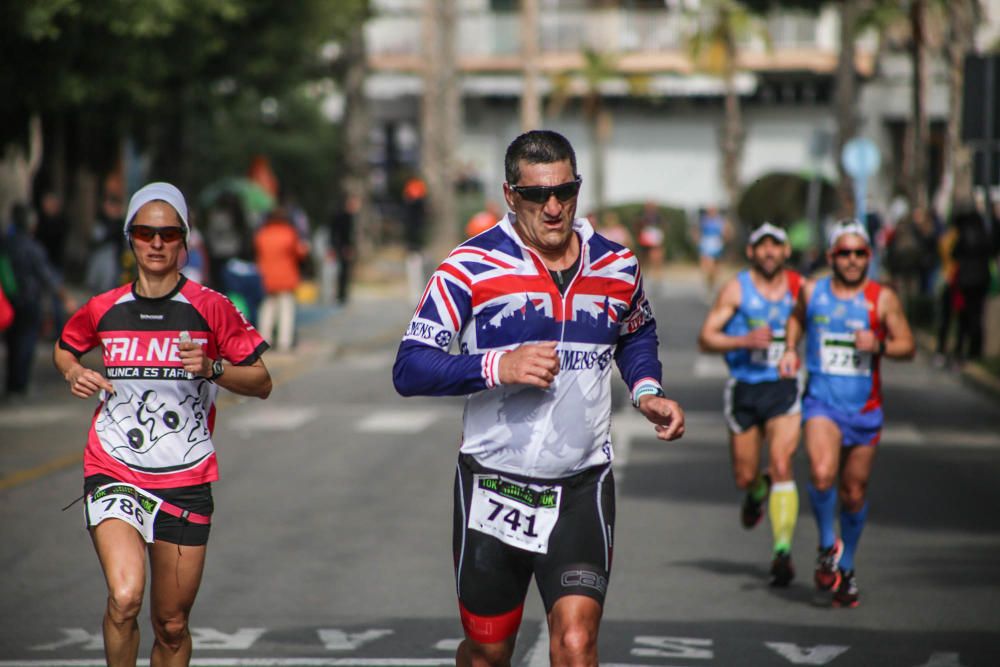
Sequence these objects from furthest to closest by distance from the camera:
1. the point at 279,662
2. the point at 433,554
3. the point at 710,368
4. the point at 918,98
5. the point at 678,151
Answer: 1. the point at 678,151
2. the point at 918,98
3. the point at 710,368
4. the point at 433,554
5. the point at 279,662

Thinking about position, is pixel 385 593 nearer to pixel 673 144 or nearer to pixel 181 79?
pixel 181 79

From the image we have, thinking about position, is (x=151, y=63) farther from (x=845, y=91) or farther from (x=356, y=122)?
(x=845, y=91)

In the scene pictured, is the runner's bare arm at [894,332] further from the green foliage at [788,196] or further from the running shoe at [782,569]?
the green foliage at [788,196]

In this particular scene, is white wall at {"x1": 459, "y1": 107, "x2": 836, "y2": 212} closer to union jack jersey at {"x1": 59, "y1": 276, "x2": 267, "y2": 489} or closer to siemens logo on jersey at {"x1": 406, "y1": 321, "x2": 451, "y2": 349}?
union jack jersey at {"x1": 59, "y1": 276, "x2": 267, "y2": 489}

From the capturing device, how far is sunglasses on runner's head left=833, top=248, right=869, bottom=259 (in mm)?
9289

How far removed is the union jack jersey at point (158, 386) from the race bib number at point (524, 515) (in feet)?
4.08

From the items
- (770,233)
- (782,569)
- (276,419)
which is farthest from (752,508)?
(276,419)

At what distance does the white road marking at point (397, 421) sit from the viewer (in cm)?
1716

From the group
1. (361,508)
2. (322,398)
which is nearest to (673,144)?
(322,398)

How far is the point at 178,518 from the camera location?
6270 millimetres

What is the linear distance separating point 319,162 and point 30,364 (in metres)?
37.1

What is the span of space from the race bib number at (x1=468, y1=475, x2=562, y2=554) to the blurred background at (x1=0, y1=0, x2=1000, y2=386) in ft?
16.3

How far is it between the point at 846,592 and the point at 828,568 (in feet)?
0.48

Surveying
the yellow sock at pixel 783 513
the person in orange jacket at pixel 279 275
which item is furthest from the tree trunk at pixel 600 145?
the yellow sock at pixel 783 513
